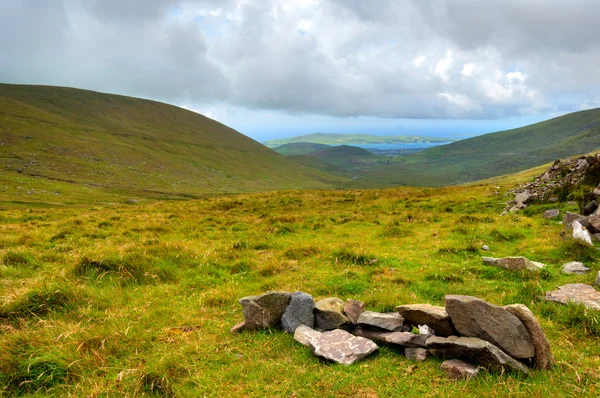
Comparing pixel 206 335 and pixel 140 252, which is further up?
pixel 140 252

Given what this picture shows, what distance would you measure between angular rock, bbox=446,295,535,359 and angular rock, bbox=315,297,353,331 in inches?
83.7

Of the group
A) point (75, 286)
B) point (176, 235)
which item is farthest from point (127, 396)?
point (176, 235)

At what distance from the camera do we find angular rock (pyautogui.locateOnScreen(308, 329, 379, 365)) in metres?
6.10

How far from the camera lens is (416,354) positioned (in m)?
6.11

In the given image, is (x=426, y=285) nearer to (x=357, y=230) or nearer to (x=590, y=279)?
(x=590, y=279)

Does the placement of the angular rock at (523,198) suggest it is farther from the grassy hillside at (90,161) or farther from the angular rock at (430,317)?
the grassy hillside at (90,161)

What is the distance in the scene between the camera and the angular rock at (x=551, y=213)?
17.6 meters

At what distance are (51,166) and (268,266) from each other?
366 ft

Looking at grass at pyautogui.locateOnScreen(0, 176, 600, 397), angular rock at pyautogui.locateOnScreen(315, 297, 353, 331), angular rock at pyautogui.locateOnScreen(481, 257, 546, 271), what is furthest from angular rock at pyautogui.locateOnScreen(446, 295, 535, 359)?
angular rock at pyautogui.locateOnScreen(481, 257, 546, 271)

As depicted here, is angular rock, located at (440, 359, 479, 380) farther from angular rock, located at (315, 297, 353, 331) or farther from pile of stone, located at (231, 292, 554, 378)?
angular rock, located at (315, 297, 353, 331)

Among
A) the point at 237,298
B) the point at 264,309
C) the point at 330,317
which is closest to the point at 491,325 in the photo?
the point at 330,317

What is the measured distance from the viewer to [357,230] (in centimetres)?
1947

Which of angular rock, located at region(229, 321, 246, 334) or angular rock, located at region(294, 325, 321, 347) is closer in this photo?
angular rock, located at region(294, 325, 321, 347)

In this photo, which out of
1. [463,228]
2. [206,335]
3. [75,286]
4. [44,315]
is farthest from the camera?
[463,228]
